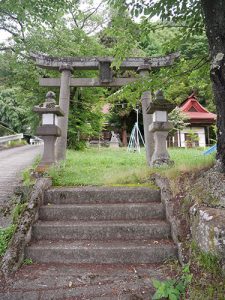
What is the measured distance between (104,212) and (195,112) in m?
24.7

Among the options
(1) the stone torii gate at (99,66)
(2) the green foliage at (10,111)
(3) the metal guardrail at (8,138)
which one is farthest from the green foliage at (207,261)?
(2) the green foliage at (10,111)

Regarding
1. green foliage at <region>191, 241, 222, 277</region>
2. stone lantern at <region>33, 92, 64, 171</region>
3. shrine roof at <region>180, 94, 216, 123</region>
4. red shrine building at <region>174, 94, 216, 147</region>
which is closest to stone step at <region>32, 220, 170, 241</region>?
green foliage at <region>191, 241, 222, 277</region>

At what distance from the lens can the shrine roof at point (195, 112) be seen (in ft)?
87.7

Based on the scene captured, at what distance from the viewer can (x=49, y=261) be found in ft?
13.1

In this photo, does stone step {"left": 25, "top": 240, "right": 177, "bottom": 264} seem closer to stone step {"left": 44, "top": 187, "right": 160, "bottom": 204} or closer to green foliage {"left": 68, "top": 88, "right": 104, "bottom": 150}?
stone step {"left": 44, "top": 187, "right": 160, "bottom": 204}

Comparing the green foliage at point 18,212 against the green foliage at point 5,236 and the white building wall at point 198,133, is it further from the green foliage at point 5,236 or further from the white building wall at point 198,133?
the white building wall at point 198,133

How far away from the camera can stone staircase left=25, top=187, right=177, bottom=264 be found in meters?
3.99

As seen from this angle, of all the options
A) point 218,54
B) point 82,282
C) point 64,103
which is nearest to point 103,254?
point 82,282

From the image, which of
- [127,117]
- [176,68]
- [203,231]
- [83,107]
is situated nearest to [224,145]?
[203,231]

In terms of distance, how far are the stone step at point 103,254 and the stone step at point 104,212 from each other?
78 cm

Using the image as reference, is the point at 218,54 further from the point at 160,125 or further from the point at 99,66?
the point at 99,66

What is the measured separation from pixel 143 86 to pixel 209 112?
24537 millimetres

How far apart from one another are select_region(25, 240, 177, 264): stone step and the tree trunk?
1.55 m

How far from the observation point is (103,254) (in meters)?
4.00
